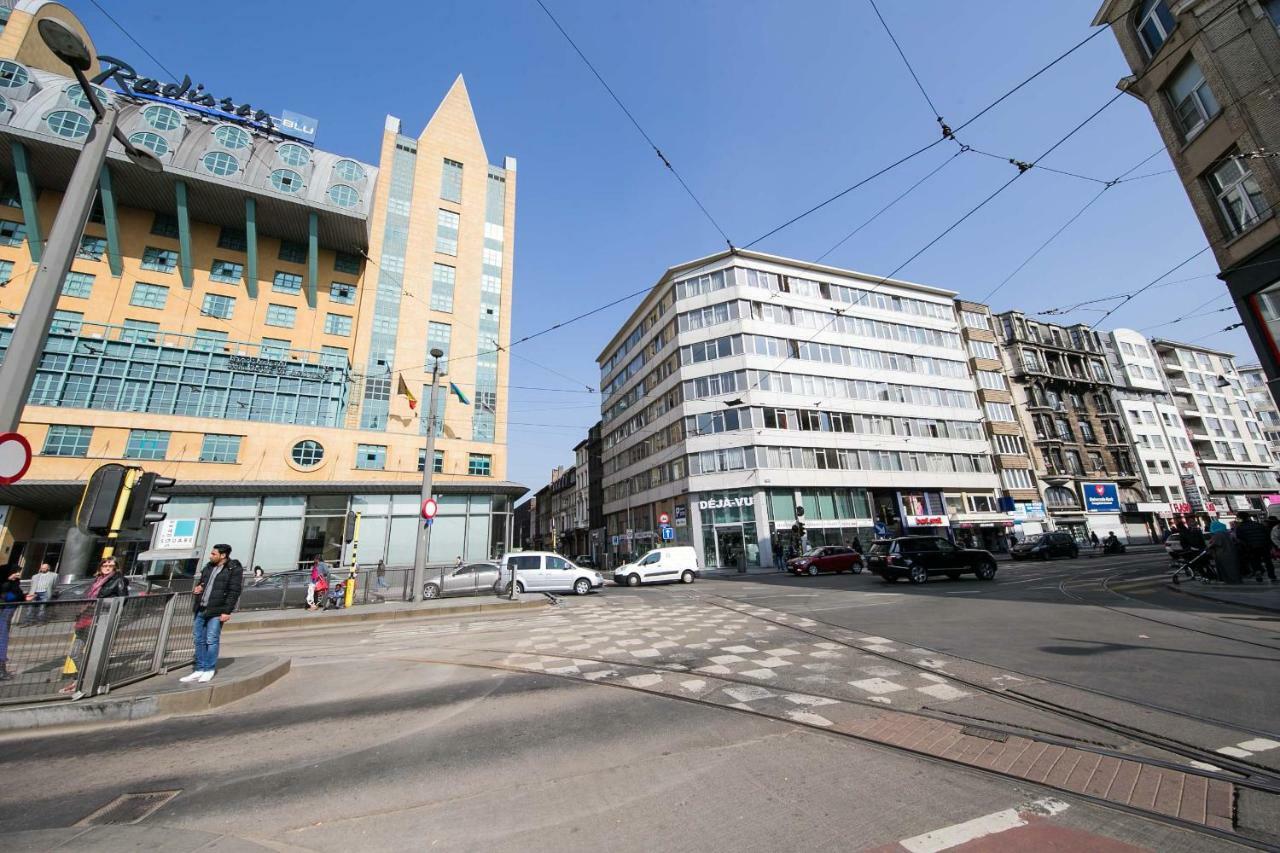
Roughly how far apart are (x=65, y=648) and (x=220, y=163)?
35035mm

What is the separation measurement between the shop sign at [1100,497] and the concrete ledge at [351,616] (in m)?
58.7

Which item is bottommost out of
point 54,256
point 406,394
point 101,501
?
point 101,501

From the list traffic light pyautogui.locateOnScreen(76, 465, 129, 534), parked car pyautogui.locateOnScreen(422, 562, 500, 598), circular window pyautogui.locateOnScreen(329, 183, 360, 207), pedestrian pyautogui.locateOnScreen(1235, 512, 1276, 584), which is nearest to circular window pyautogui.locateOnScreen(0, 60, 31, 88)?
circular window pyautogui.locateOnScreen(329, 183, 360, 207)

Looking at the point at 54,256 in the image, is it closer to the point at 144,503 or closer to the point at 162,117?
the point at 144,503

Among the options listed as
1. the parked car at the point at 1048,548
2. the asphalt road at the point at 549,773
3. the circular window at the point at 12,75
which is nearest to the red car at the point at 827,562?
the parked car at the point at 1048,548

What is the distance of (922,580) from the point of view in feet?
60.4

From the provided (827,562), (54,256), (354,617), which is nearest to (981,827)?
(54,256)

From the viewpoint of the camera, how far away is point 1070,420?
51.9 metres

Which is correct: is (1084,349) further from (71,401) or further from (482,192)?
(71,401)

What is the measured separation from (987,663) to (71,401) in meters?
39.4

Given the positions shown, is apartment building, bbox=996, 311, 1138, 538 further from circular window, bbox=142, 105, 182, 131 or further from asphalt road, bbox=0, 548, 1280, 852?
circular window, bbox=142, 105, 182, 131

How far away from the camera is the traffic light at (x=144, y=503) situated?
676 centimetres

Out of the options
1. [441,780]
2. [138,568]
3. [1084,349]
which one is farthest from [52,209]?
[1084,349]

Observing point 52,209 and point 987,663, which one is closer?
point 987,663
